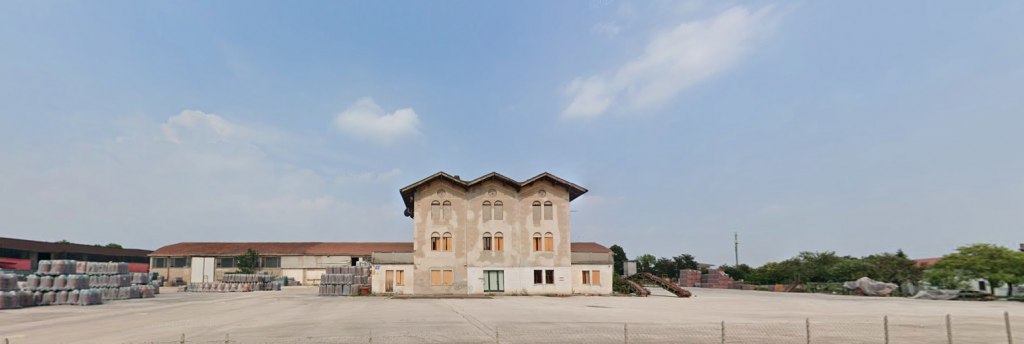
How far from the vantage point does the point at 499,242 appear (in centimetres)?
5081

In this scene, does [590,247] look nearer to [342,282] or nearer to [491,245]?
[491,245]

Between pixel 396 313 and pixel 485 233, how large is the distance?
2194 cm

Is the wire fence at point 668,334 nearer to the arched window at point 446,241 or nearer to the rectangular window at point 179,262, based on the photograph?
the arched window at point 446,241

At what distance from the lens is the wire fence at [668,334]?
18.3 m

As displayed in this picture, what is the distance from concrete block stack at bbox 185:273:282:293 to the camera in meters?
67.7

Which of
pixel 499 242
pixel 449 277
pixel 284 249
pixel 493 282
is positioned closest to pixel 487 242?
pixel 499 242

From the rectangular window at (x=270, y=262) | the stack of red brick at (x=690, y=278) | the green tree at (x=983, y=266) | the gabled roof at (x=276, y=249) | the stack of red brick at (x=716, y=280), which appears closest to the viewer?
the green tree at (x=983, y=266)

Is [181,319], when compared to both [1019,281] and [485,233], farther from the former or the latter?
[1019,281]

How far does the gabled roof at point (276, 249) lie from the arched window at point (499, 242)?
→ 38508 millimetres

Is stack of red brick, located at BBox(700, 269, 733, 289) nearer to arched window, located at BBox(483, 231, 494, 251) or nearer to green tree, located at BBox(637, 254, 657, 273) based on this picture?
green tree, located at BBox(637, 254, 657, 273)

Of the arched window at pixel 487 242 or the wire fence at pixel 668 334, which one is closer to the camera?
the wire fence at pixel 668 334

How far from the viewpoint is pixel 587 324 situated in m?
23.7

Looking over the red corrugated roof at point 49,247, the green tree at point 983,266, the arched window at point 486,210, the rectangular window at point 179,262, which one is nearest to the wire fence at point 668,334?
the green tree at point 983,266

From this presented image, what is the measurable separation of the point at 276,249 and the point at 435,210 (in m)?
47.8
